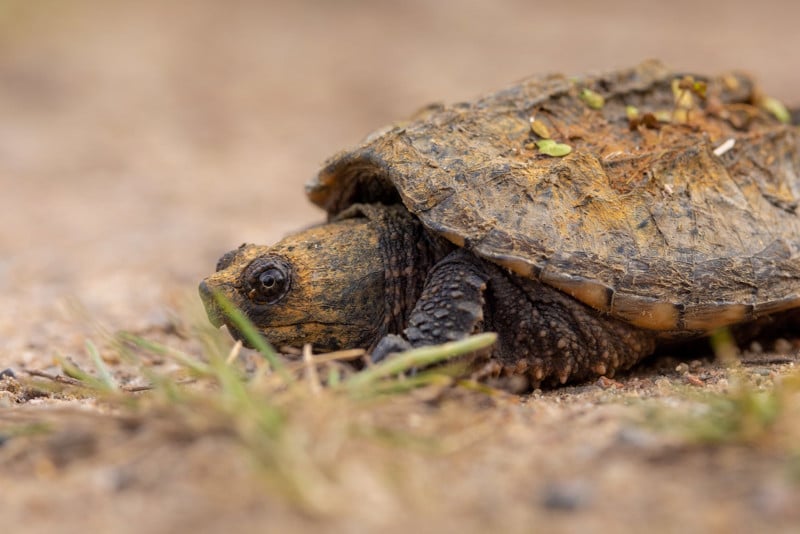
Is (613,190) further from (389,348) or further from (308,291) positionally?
(308,291)

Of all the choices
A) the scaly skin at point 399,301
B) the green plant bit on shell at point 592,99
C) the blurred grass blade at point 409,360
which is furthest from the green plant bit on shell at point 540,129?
the blurred grass blade at point 409,360

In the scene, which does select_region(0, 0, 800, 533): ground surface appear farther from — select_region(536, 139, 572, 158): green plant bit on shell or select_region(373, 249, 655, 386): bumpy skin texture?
select_region(536, 139, 572, 158): green plant bit on shell

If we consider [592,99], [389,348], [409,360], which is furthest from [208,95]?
[409,360]

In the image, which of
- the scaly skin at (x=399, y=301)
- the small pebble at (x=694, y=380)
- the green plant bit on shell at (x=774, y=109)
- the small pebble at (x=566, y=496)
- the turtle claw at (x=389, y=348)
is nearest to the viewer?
the small pebble at (x=566, y=496)

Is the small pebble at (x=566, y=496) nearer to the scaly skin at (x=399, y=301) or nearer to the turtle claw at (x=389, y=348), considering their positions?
the turtle claw at (x=389, y=348)

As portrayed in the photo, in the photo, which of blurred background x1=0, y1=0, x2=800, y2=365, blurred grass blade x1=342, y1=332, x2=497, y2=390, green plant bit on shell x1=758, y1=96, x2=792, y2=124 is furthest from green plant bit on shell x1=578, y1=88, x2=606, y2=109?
blurred background x1=0, y1=0, x2=800, y2=365
